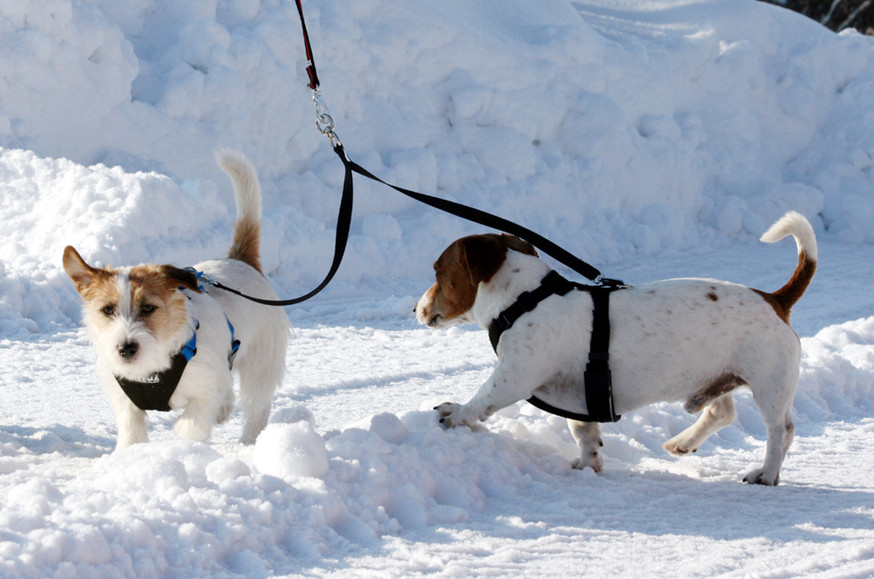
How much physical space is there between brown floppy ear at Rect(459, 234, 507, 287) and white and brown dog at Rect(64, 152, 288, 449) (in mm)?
1072

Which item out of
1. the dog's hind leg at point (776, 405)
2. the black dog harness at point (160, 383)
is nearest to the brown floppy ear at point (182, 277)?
the black dog harness at point (160, 383)

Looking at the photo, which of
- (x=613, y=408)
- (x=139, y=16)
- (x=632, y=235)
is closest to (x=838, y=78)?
(x=632, y=235)

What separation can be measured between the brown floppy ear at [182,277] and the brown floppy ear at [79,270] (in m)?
0.24

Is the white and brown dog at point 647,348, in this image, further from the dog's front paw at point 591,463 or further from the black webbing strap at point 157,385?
the black webbing strap at point 157,385

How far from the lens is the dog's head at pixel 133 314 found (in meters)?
3.27

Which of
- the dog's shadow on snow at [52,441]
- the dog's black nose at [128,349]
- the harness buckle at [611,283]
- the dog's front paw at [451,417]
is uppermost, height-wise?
the harness buckle at [611,283]

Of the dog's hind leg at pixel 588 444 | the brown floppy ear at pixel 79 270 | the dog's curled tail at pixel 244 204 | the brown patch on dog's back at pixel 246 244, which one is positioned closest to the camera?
the brown floppy ear at pixel 79 270

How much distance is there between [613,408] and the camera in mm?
3564

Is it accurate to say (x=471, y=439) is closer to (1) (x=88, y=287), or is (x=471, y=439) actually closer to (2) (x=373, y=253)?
(1) (x=88, y=287)

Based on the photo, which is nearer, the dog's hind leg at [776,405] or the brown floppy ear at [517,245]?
the dog's hind leg at [776,405]

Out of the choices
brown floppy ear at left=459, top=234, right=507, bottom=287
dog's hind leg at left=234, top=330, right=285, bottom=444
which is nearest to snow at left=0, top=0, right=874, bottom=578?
dog's hind leg at left=234, top=330, right=285, bottom=444

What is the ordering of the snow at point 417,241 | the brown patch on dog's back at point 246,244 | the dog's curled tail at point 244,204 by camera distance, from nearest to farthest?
the snow at point 417,241 < the dog's curled tail at point 244,204 < the brown patch on dog's back at point 246,244

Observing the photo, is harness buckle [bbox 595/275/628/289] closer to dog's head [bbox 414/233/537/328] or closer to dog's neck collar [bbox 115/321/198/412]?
dog's head [bbox 414/233/537/328]

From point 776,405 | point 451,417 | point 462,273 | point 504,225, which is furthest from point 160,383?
point 776,405
